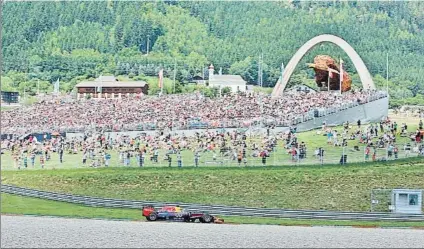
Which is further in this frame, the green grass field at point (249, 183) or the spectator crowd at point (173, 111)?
the spectator crowd at point (173, 111)

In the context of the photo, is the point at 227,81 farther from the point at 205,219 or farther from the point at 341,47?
the point at 205,219

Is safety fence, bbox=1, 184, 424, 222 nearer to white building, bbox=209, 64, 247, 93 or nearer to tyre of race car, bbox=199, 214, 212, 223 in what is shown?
tyre of race car, bbox=199, 214, 212, 223

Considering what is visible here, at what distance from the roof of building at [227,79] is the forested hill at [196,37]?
3.8 inches

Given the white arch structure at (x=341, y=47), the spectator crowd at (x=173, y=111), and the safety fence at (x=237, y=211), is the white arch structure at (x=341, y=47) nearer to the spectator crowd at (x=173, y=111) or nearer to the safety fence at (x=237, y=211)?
the spectator crowd at (x=173, y=111)

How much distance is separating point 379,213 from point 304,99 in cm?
226

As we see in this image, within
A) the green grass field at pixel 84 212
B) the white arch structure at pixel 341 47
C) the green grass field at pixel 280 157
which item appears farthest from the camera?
the white arch structure at pixel 341 47

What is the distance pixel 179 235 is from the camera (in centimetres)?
1603

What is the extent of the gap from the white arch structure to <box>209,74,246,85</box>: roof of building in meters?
0.67

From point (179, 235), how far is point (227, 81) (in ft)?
14.1

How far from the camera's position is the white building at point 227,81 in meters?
19.6

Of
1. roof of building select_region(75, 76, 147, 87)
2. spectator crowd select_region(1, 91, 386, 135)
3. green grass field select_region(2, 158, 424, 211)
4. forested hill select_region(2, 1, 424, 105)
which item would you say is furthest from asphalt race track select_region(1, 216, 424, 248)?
forested hill select_region(2, 1, 424, 105)

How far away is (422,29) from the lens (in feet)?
64.6

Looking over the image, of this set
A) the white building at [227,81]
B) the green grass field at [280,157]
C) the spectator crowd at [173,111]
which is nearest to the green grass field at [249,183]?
the green grass field at [280,157]

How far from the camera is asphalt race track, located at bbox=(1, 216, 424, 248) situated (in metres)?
15.0
